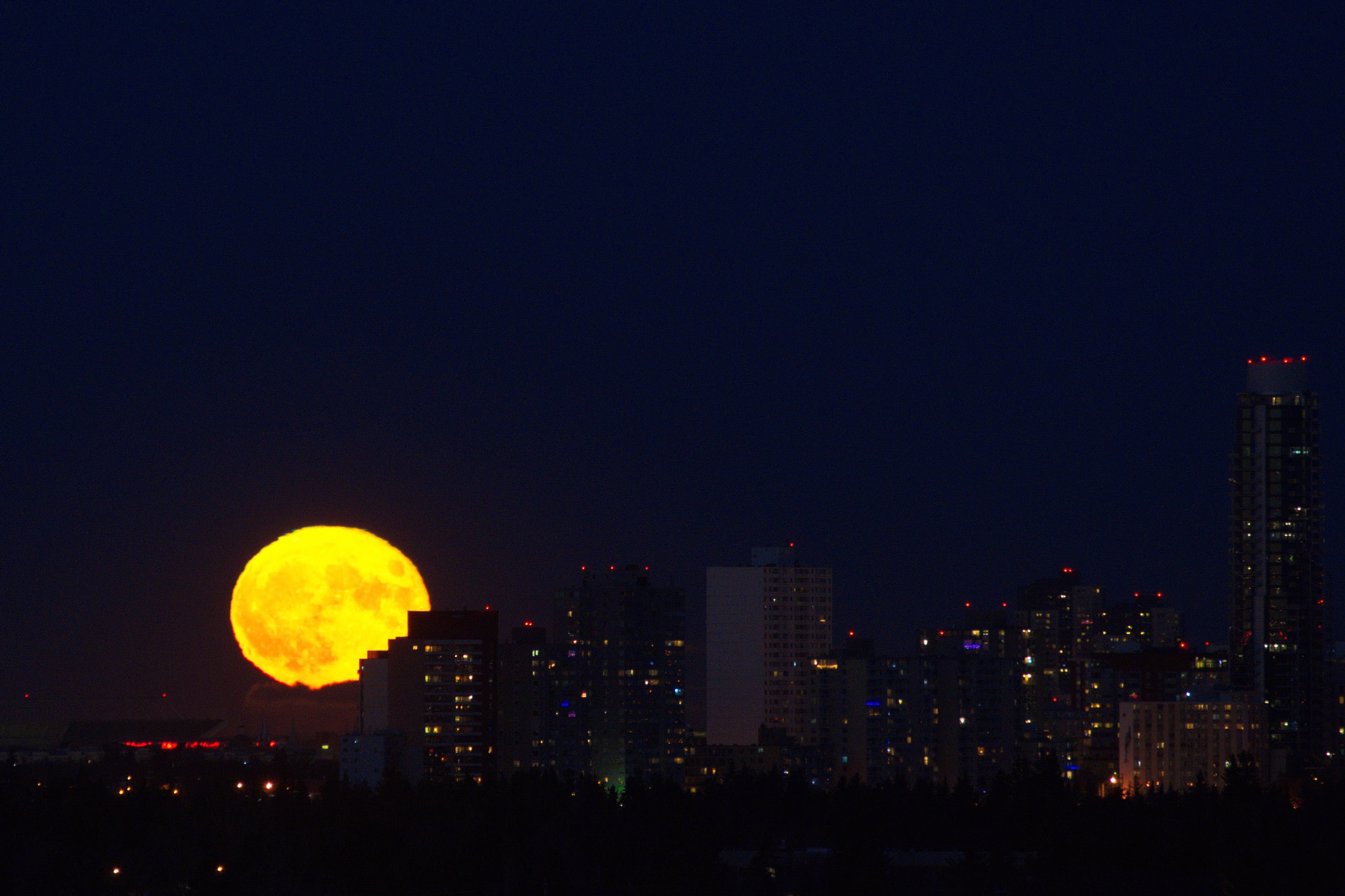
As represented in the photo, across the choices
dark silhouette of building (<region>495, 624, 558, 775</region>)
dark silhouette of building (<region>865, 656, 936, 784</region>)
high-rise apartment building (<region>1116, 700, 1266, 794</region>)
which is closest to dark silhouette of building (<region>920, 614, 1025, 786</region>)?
dark silhouette of building (<region>865, 656, 936, 784</region>)

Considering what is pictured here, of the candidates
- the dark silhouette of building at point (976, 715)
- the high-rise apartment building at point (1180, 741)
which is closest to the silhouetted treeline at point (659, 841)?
the dark silhouette of building at point (976, 715)

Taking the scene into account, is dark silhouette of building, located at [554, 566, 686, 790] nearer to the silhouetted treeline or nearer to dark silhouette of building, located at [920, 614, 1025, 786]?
dark silhouette of building, located at [920, 614, 1025, 786]

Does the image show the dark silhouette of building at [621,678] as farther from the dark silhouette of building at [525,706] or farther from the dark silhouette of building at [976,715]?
the dark silhouette of building at [976,715]

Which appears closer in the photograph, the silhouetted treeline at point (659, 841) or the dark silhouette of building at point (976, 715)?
the silhouetted treeline at point (659, 841)

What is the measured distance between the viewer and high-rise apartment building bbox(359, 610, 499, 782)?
187750 millimetres

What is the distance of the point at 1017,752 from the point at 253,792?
244 ft

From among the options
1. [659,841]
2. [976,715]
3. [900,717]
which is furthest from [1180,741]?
[659,841]

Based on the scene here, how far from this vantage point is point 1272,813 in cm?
10781

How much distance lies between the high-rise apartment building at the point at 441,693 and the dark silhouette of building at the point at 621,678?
7.35 m

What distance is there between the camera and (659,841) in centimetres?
10681

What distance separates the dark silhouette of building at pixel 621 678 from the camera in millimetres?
186125

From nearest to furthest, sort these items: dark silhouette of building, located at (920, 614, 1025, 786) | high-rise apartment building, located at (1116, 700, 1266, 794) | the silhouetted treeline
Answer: the silhouetted treeline, dark silhouette of building, located at (920, 614, 1025, 786), high-rise apartment building, located at (1116, 700, 1266, 794)

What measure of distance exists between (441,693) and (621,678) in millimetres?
17577

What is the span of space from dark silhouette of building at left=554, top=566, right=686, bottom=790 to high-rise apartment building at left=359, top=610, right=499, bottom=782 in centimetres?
735
